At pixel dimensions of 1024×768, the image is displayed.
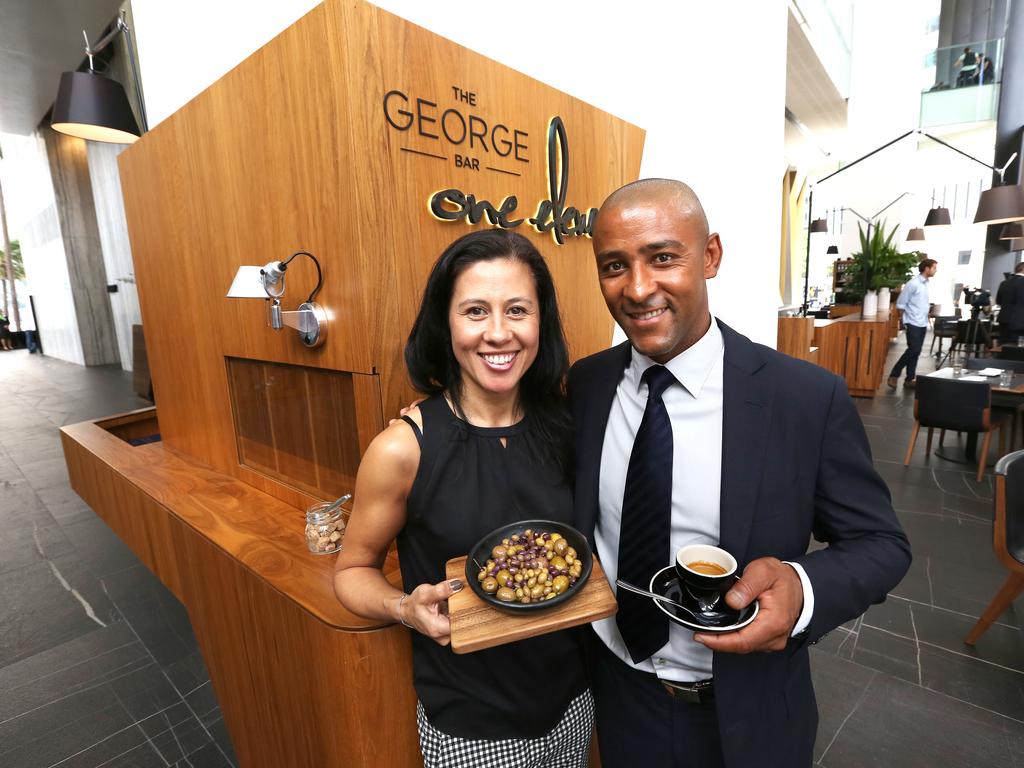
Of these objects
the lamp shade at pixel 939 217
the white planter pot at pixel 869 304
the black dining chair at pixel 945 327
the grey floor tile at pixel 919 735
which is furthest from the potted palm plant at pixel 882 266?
the grey floor tile at pixel 919 735

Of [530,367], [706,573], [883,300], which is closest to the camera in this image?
[706,573]

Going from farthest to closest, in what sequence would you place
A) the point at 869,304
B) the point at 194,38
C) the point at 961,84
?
1. the point at 961,84
2. the point at 869,304
3. the point at 194,38

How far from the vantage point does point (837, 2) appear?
9.08 m

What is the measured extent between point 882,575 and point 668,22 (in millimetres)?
4013

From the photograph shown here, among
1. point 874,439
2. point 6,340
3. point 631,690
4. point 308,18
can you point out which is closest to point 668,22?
point 308,18

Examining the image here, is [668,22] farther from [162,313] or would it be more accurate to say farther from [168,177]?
[162,313]

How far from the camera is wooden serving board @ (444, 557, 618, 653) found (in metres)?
1.00

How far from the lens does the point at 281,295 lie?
78.9 inches

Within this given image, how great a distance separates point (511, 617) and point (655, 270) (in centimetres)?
82

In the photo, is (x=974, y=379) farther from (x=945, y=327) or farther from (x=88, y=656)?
(x=945, y=327)

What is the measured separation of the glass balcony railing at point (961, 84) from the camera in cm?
1263

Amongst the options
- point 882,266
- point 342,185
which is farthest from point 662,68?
point 882,266

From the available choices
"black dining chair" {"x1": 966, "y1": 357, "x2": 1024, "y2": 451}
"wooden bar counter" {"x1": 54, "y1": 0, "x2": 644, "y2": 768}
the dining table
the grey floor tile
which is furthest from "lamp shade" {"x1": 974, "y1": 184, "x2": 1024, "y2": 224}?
the grey floor tile

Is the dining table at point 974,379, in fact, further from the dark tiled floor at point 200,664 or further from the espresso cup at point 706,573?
the espresso cup at point 706,573
